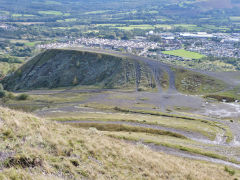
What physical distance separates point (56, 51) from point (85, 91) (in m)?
54.4

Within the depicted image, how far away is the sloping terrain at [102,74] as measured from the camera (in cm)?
11988

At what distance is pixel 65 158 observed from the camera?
20891 millimetres

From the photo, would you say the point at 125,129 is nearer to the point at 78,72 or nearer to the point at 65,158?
the point at 65,158

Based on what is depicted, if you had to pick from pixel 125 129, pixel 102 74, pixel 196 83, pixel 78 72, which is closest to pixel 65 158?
pixel 125 129

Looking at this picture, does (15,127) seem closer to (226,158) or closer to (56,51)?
(226,158)

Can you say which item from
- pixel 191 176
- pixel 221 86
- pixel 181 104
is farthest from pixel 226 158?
pixel 221 86

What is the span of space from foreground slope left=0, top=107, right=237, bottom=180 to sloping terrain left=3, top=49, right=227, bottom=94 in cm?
9013

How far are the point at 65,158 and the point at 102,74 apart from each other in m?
119

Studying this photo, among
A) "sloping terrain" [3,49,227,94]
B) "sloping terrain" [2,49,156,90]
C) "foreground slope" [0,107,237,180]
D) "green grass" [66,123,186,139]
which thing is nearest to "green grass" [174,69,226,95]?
"sloping terrain" [3,49,227,94]

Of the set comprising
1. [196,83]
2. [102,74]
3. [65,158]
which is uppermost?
[65,158]

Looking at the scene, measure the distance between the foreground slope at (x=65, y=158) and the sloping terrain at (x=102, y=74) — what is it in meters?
90.1

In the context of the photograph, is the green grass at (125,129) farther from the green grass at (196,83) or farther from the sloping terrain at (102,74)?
the green grass at (196,83)

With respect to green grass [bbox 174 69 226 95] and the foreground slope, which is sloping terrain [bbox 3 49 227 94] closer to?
green grass [bbox 174 69 226 95]

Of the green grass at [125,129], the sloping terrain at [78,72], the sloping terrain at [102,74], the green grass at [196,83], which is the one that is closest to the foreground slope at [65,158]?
the green grass at [125,129]
